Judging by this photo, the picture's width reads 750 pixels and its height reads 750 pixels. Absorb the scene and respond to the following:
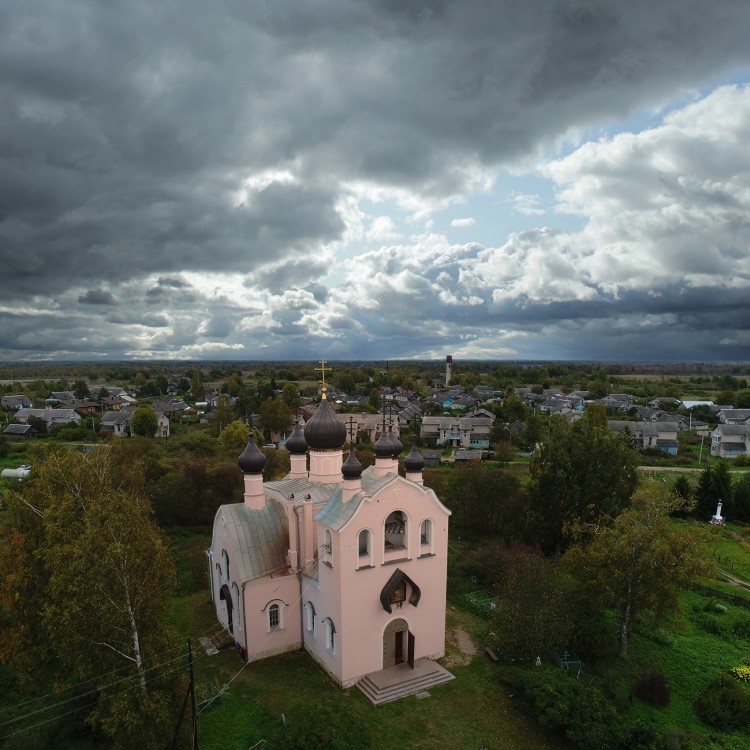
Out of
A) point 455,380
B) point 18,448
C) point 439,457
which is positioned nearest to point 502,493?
point 439,457

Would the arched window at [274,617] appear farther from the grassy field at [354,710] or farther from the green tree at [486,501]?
the green tree at [486,501]

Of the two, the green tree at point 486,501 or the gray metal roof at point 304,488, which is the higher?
the gray metal roof at point 304,488

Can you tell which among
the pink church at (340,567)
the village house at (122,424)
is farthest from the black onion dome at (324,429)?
the village house at (122,424)

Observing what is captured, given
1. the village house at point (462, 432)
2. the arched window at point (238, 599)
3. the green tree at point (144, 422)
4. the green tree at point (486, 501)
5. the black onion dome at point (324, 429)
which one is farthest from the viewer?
the village house at point (462, 432)

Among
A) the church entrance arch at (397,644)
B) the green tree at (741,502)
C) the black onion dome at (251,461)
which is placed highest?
the black onion dome at (251,461)

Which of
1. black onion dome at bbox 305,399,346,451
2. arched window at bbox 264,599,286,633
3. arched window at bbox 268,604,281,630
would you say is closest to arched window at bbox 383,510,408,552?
black onion dome at bbox 305,399,346,451

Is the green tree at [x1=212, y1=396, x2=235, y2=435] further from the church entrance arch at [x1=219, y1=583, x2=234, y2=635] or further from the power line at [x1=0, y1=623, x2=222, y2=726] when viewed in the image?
the church entrance arch at [x1=219, y1=583, x2=234, y2=635]

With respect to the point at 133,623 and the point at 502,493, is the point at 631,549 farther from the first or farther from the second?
the point at 133,623

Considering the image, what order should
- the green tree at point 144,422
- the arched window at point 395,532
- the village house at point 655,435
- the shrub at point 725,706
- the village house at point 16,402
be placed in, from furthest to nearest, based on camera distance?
the village house at point 16,402 < the village house at point 655,435 < the green tree at point 144,422 < the arched window at point 395,532 < the shrub at point 725,706
